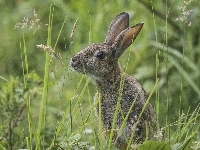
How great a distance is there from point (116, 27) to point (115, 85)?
1.52ft

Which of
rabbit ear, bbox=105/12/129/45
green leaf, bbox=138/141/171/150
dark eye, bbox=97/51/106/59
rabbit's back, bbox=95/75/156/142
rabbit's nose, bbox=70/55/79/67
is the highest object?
rabbit ear, bbox=105/12/129/45

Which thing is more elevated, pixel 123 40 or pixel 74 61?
pixel 123 40

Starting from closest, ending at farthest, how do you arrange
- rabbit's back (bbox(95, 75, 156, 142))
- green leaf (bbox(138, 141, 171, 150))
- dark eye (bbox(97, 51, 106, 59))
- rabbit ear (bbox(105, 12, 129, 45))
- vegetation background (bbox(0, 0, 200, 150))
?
green leaf (bbox(138, 141, 171, 150)), rabbit's back (bbox(95, 75, 156, 142)), dark eye (bbox(97, 51, 106, 59)), rabbit ear (bbox(105, 12, 129, 45)), vegetation background (bbox(0, 0, 200, 150))

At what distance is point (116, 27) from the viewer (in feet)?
16.8

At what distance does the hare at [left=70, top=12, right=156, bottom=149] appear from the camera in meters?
4.68

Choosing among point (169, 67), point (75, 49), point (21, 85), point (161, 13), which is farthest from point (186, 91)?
point (21, 85)

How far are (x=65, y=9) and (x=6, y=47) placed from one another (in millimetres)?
741

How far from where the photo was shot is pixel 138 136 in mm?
4680

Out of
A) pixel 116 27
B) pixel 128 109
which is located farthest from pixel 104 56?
pixel 128 109

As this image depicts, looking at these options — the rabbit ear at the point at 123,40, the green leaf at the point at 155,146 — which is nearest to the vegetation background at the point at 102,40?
the rabbit ear at the point at 123,40

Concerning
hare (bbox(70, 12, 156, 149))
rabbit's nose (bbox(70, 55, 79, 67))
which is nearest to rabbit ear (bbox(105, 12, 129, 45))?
hare (bbox(70, 12, 156, 149))

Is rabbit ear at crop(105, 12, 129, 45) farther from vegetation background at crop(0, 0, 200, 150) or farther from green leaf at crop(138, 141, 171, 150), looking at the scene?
green leaf at crop(138, 141, 171, 150)

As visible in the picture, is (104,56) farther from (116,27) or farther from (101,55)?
(116,27)

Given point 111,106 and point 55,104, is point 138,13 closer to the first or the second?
point 55,104
